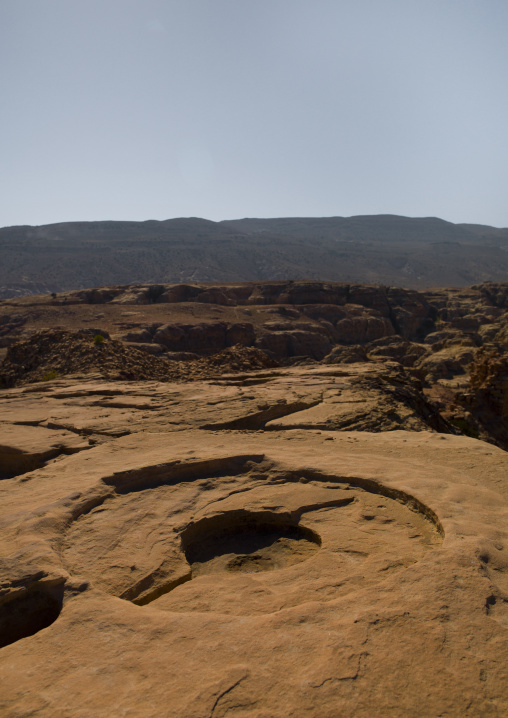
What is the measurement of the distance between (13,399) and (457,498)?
678cm

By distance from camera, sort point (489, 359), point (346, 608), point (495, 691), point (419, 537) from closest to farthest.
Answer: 1. point (495, 691)
2. point (346, 608)
3. point (419, 537)
4. point (489, 359)

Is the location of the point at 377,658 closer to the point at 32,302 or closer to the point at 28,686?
the point at 28,686

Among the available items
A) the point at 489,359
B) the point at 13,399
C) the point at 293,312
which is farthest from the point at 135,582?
the point at 293,312

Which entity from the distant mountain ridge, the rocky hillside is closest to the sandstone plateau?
the rocky hillside

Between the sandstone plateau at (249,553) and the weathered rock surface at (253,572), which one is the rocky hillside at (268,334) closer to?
the sandstone plateau at (249,553)

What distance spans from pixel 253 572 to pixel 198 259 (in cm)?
8534

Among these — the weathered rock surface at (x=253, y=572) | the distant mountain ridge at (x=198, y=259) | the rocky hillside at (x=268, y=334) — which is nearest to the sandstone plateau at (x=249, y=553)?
the weathered rock surface at (x=253, y=572)

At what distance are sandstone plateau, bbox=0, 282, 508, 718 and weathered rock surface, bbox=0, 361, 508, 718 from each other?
0.01 m

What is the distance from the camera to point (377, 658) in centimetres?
220

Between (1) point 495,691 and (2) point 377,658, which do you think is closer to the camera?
(1) point 495,691

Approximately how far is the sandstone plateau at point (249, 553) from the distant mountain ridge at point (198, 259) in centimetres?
6694

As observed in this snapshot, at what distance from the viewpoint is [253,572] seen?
3.34m

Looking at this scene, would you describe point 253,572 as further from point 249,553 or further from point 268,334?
point 268,334

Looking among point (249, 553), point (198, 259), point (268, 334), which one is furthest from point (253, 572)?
point (198, 259)
